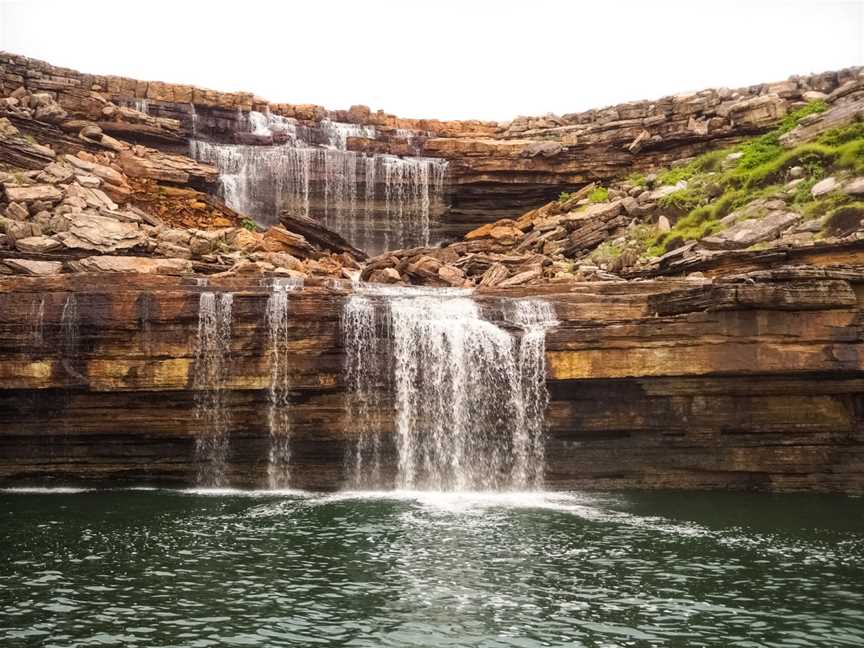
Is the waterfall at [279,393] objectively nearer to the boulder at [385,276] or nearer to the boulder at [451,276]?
the boulder at [385,276]

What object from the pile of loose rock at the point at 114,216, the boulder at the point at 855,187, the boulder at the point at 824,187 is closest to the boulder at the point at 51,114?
the pile of loose rock at the point at 114,216

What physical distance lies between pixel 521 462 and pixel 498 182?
27.1m

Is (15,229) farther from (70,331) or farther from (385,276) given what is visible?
(385,276)

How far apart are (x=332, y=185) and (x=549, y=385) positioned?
25471 mm

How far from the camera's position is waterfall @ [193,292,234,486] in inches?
1123

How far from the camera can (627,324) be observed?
28.3 m

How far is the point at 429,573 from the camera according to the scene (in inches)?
696

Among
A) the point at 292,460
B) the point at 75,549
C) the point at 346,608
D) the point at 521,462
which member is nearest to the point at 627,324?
the point at 521,462

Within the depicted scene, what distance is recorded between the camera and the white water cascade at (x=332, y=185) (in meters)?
48.6

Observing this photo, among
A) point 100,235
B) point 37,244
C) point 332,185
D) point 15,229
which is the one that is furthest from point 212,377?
point 332,185

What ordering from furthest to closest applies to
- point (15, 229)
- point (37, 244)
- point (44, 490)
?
point (15, 229) → point (37, 244) → point (44, 490)

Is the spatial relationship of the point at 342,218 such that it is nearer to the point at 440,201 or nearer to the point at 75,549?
the point at 440,201

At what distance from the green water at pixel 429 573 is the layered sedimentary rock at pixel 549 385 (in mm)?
3121

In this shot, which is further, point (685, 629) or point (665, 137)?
point (665, 137)
